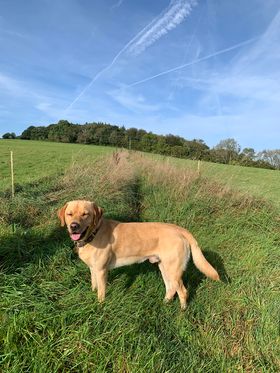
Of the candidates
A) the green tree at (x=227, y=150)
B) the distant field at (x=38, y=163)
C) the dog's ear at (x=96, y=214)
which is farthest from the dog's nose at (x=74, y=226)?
the green tree at (x=227, y=150)

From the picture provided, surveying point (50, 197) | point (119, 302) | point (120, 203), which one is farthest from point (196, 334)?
point (50, 197)

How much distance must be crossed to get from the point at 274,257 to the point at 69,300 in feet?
12.9

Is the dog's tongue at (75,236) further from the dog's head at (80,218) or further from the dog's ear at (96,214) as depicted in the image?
the dog's ear at (96,214)

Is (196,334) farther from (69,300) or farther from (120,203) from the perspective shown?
(120,203)

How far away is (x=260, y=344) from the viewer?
3990 mm

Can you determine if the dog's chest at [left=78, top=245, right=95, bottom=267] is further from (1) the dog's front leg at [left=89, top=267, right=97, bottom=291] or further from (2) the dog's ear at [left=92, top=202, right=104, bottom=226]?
(2) the dog's ear at [left=92, top=202, right=104, bottom=226]

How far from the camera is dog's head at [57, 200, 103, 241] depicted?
13.5ft

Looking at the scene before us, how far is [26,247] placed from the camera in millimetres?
4961

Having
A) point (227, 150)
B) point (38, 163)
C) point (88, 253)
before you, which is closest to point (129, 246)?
point (88, 253)

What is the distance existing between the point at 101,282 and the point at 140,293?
66 cm

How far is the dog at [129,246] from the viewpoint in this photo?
4285 millimetres

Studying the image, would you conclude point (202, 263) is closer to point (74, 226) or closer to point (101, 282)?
point (101, 282)

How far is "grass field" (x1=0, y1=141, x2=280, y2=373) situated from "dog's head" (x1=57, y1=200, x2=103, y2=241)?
0.74m

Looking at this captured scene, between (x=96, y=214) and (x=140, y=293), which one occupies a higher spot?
(x=96, y=214)
